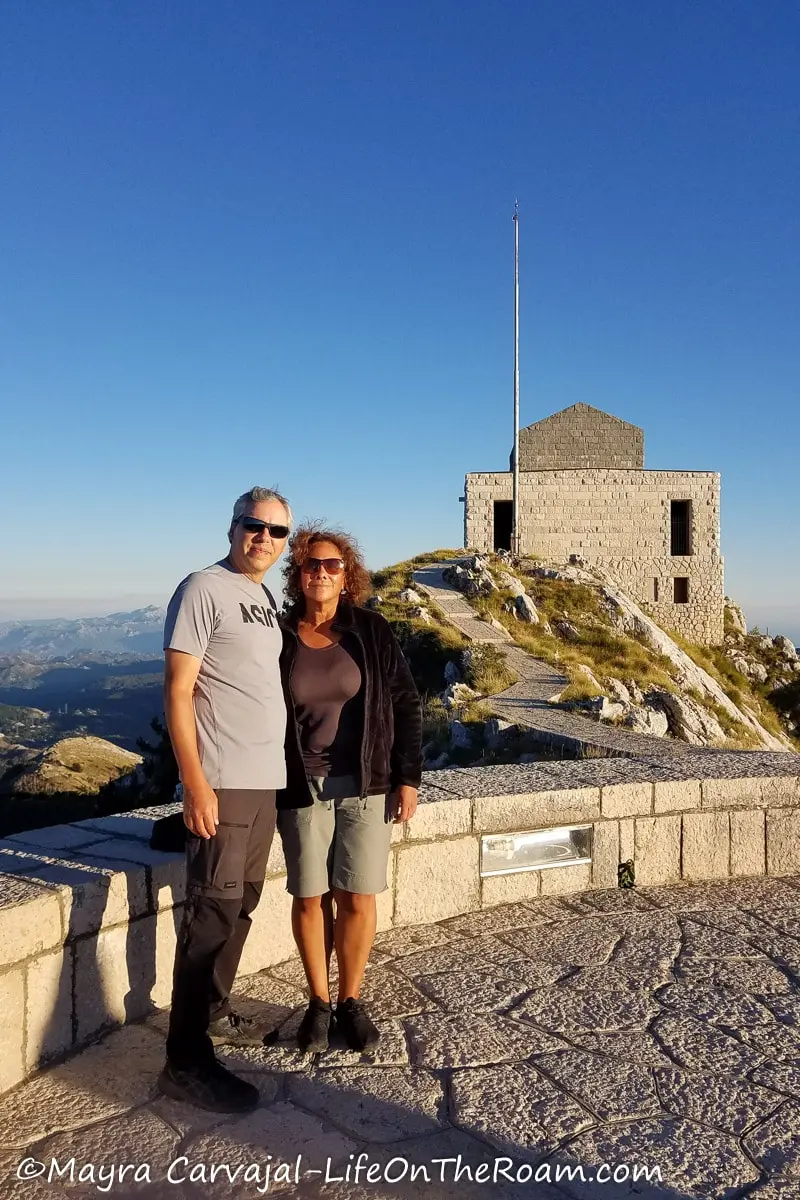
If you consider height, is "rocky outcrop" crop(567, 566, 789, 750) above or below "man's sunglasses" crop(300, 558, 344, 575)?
below

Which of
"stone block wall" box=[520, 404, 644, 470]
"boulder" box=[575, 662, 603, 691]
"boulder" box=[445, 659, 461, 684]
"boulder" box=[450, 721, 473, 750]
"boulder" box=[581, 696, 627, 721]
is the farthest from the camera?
"stone block wall" box=[520, 404, 644, 470]

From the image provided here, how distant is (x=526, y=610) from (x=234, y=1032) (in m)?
17.5

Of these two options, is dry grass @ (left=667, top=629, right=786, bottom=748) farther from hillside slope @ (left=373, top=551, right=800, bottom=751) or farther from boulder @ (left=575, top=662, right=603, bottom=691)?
boulder @ (left=575, top=662, right=603, bottom=691)

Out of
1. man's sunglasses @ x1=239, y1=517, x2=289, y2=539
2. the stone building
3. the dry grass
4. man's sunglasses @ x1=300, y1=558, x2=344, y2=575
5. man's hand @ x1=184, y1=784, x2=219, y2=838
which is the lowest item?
the dry grass

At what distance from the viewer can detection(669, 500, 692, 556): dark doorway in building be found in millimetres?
29828

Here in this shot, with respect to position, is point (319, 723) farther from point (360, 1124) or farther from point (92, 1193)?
point (92, 1193)

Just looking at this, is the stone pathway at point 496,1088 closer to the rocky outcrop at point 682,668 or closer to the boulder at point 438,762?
the boulder at point 438,762

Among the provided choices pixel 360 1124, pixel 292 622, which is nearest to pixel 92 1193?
pixel 360 1124

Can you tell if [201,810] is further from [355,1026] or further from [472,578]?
[472,578]

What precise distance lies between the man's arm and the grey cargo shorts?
0.47 m

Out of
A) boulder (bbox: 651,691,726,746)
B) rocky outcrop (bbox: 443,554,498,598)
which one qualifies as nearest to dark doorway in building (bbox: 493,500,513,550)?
rocky outcrop (bbox: 443,554,498,598)

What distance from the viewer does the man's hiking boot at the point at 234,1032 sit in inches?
120

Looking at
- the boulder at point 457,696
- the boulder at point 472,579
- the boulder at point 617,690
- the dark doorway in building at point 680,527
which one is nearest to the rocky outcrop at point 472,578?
the boulder at point 472,579

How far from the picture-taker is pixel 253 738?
9.38 feet
